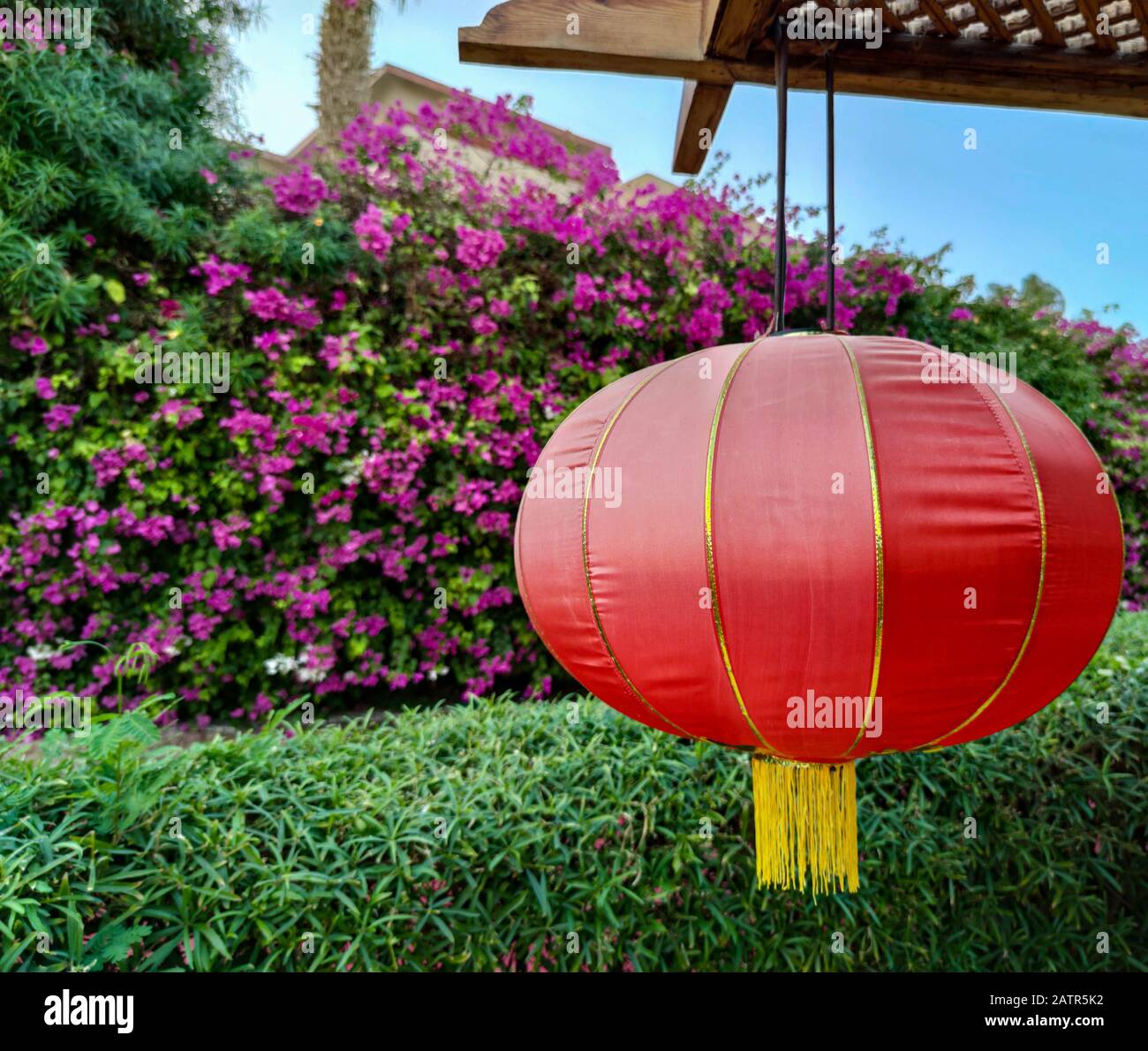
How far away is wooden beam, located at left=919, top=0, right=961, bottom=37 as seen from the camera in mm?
1373

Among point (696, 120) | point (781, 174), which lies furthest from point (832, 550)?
point (696, 120)

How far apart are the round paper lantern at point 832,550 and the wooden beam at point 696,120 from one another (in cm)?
87

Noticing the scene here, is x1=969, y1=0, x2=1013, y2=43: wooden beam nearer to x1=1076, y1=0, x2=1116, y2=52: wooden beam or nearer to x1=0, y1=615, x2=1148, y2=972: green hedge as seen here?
x1=1076, y1=0, x2=1116, y2=52: wooden beam

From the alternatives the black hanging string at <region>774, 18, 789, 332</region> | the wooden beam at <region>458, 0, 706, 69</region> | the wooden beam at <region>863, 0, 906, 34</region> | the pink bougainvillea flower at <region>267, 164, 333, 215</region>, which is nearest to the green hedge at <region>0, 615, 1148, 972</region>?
the black hanging string at <region>774, 18, 789, 332</region>

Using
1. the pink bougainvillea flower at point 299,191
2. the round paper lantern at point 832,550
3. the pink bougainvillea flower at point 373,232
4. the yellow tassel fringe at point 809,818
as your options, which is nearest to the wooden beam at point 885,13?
the round paper lantern at point 832,550

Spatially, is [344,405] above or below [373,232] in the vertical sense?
below

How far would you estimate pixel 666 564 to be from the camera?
0.82 meters

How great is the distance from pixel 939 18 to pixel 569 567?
52.2 inches

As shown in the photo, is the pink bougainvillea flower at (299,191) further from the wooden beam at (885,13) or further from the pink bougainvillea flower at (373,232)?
the wooden beam at (885,13)

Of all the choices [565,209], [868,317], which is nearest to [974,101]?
[565,209]

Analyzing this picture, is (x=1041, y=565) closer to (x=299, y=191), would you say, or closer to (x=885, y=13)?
(x=885, y=13)

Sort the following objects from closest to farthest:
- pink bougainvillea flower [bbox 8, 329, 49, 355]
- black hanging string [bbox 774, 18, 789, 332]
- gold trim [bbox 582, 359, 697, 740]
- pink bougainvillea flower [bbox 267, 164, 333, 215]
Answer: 1. gold trim [bbox 582, 359, 697, 740]
2. black hanging string [bbox 774, 18, 789, 332]
3. pink bougainvillea flower [bbox 8, 329, 49, 355]
4. pink bougainvillea flower [bbox 267, 164, 333, 215]

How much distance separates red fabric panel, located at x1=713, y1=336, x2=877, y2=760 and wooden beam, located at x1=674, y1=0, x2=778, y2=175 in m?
0.83
